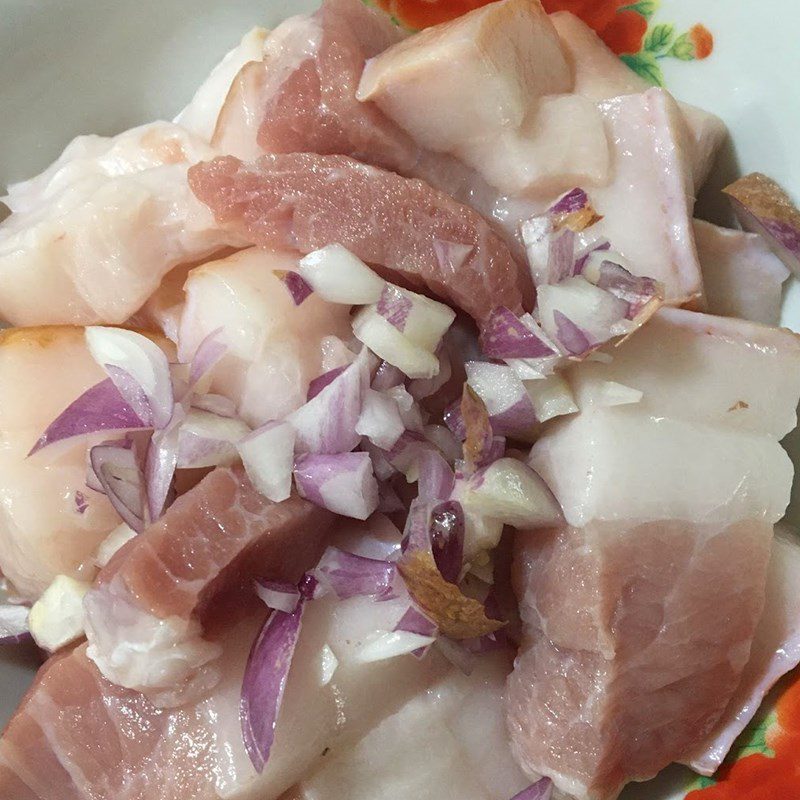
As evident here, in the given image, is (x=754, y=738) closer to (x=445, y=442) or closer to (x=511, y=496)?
(x=511, y=496)

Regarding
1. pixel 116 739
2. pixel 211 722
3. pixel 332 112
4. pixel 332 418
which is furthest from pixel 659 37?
pixel 116 739

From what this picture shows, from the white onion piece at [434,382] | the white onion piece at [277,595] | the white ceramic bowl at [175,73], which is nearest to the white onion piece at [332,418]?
the white onion piece at [434,382]

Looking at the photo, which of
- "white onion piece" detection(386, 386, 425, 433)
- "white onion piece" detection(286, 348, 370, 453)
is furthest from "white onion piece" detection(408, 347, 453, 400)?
"white onion piece" detection(286, 348, 370, 453)

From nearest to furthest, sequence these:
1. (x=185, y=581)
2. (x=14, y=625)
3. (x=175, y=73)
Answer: (x=185, y=581) < (x=14, y=625) < (x=175, y=73)

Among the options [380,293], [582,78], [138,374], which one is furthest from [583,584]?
[582,78]

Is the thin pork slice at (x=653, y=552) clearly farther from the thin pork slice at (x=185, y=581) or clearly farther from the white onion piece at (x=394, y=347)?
the thin pork slice at (x=185, y=581)

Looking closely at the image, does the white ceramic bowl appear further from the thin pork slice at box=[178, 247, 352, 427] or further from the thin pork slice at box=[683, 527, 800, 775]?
the thin pork slice at box=[178, 247, 352, 427]
